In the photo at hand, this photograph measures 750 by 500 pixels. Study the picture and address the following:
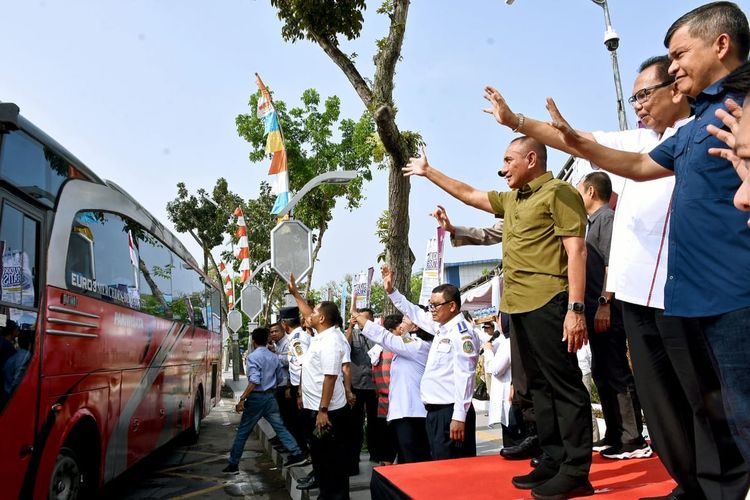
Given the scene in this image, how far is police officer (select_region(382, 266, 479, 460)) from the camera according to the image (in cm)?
454

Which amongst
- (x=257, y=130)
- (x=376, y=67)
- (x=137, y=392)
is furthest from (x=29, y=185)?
(x=257, y=130)

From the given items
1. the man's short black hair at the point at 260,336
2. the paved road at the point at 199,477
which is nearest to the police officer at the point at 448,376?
the paved road at the point at 199,477

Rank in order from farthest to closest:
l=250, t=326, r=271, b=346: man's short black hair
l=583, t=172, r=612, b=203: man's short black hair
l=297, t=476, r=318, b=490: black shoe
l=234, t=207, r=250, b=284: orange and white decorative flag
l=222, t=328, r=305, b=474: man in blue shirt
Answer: l=234, t=207, r=250, b=284: orange and white decorative flag
l=250, t=326, r=271, b=346: man's short black hair
l=222, t=328, r=305, b=474: man in blue shirt
l=297, t=476, r=318, b=490: black shoe
l=583, t=172, r=612, b=203: man's short black hair

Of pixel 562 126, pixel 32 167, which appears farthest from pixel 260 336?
pixel 562 126

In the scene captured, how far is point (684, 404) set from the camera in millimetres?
2617

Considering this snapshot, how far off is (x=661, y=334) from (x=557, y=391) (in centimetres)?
69

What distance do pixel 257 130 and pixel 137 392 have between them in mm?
17761

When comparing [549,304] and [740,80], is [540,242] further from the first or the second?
[740,80]

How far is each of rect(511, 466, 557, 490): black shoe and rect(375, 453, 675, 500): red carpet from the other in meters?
0.04

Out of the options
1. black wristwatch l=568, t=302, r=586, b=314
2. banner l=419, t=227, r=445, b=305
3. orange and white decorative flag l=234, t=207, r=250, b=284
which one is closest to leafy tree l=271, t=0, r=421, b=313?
banner l=419, t=227, r=445, b=305

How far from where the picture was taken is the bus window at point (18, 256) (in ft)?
13.4

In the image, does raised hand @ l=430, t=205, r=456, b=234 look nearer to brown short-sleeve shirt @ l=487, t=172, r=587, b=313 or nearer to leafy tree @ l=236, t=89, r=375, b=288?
brown short-sleeve shirt @ l=487, t=172, r=587, b=313

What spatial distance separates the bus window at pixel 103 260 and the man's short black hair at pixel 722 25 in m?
4.72

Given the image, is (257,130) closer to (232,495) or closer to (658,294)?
(232,495)
